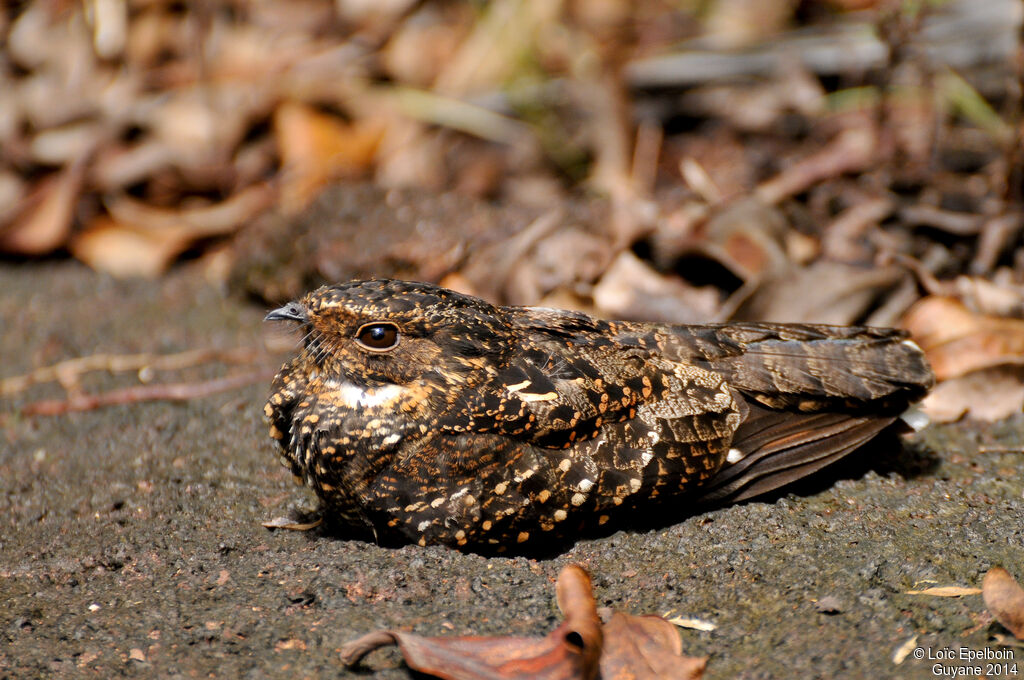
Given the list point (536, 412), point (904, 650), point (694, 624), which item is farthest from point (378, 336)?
point (904, 650)

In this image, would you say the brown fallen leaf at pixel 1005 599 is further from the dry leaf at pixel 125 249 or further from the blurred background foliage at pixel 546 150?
the dry leaf at pixel 125 249

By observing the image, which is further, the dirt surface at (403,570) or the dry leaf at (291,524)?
the dry leaf at (291,524)

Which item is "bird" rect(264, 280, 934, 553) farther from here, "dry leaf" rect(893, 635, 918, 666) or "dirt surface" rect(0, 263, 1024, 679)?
"dry leaf" rect(893, 635, 918, 666)

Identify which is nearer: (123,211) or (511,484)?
(511,484)

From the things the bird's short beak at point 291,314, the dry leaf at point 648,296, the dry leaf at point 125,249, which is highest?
the bird's short beak at point 291,314

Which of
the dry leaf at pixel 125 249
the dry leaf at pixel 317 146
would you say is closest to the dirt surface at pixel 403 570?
the dry leaf at pixel 125 249

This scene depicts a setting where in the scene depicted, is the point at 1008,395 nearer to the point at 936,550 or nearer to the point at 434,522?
the point at 936,550

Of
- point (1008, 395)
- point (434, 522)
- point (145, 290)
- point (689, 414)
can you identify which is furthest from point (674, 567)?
point (145, 290)
